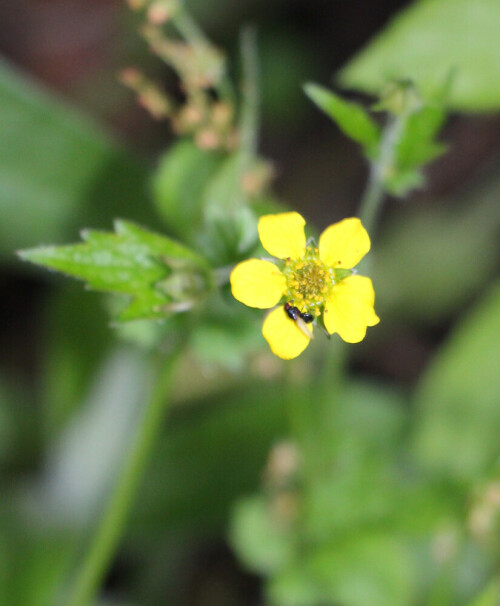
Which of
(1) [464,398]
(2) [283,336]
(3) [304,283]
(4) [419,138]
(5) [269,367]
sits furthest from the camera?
(1) [464,398]

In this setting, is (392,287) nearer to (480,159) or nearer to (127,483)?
(480,159)

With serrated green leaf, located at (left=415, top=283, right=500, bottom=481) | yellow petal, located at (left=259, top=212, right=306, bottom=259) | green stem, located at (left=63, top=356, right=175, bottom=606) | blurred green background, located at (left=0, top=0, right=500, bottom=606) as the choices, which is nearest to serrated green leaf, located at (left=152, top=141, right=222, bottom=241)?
blurred green background, located at (left=0, top=0, right=500, bottom=606)

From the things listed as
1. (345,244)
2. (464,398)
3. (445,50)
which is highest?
(445,50)

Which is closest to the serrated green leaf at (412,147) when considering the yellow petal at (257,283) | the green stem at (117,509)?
the yellow petal at (257,283)

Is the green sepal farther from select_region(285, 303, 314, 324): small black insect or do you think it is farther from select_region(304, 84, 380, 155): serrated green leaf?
select_region(304, 84, 380, 155): serrated green leaf

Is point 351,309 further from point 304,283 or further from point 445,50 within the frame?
point 445,50

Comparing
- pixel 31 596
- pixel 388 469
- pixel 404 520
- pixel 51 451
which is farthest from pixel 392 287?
pixel 31 596

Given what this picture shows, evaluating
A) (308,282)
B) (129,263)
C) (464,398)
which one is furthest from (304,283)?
(464,398)
